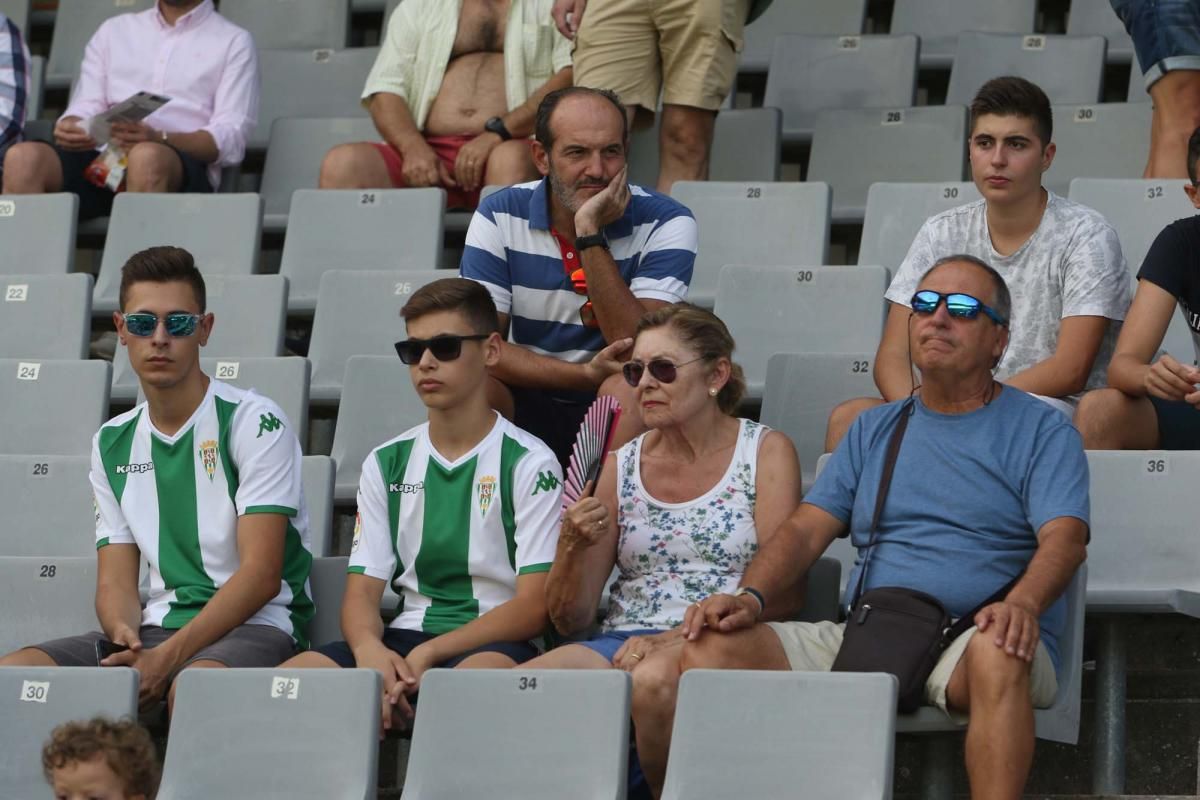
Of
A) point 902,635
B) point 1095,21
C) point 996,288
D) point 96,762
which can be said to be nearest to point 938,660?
point 902,635

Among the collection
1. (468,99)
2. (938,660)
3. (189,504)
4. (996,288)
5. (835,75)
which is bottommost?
(938,660)

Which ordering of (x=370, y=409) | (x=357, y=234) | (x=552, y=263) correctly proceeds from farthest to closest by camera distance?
(x=357, y=234)
(x=370, y=409)
(x=552, y=263)

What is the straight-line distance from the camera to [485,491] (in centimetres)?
413

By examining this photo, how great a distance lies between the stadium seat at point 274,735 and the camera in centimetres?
360

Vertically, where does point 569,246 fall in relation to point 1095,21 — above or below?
below

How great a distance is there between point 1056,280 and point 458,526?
149 cm

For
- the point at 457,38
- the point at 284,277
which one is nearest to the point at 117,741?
the point at 284,277

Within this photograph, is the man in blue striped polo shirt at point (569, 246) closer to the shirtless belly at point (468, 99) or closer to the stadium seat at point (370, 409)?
the stadium seat at point (370, 409)

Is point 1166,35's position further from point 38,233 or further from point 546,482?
point 38,233

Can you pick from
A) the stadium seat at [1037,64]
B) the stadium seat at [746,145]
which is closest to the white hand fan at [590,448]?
the stadium seat at [746,145]

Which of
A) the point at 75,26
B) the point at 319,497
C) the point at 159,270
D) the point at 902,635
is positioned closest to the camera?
the point at 902,635

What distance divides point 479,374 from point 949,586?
3.49 feet

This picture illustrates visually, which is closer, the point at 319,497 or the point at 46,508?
the point at 319,497

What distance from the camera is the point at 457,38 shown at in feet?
20.8
